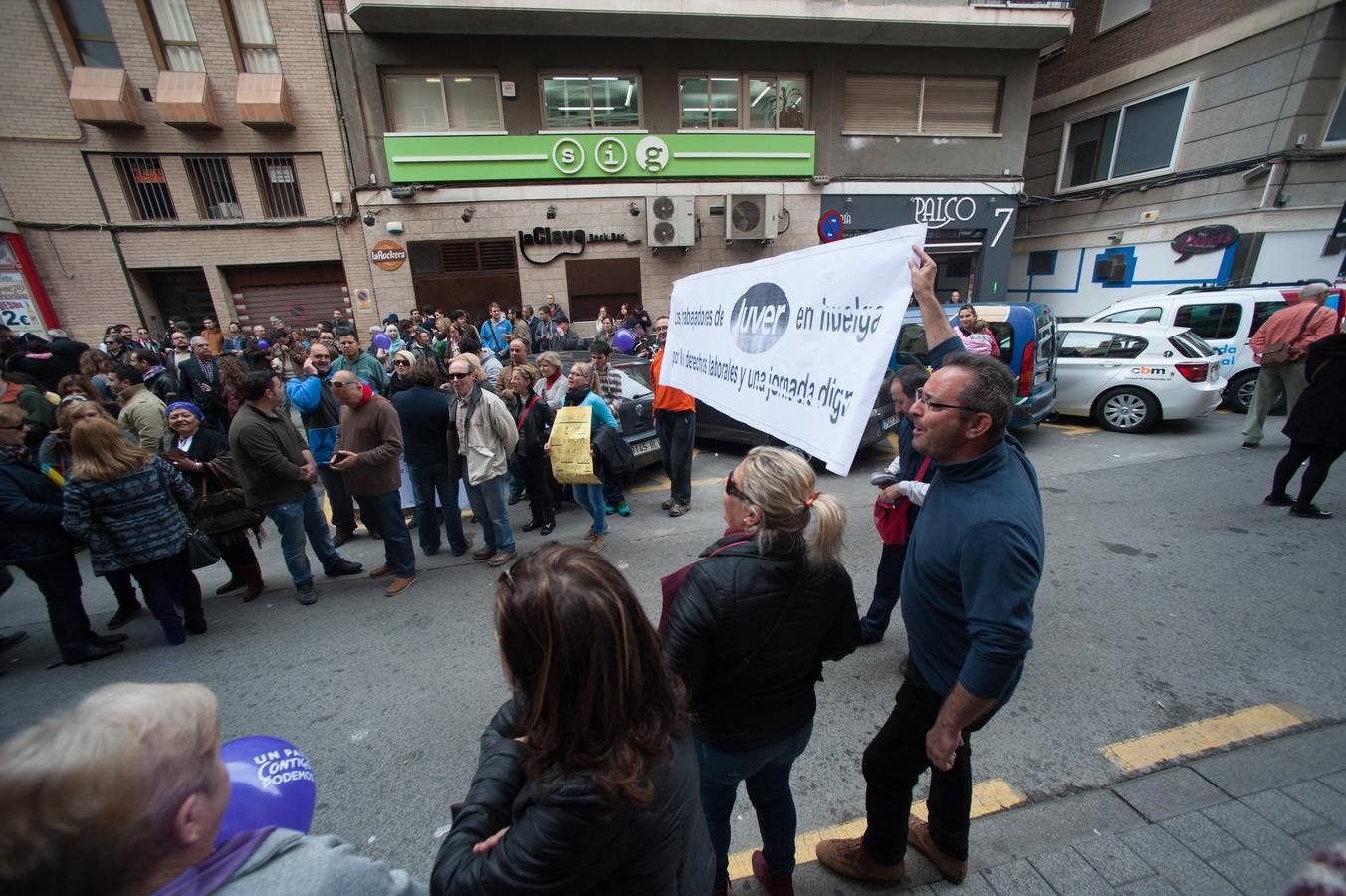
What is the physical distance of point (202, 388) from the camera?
22.5 ft

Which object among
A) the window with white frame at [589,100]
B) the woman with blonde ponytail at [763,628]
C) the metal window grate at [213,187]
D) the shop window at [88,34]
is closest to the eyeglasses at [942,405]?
the woman with blonde ponytail at [763,628]

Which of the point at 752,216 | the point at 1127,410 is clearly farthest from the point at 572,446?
the point at 752,216

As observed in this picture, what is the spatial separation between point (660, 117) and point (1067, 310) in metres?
13.6

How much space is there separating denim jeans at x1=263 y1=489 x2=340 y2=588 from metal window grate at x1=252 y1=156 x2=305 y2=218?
12.3 metres

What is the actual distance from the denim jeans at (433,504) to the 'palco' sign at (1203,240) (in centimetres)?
1744

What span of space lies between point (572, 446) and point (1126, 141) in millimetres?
18768

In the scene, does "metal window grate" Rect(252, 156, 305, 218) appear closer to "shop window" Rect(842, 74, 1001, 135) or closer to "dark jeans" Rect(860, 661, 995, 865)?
"shop window" Rect(842, 74, 1001, 135)

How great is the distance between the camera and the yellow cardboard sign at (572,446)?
489 cm

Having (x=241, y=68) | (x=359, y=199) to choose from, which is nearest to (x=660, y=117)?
(x=359, y=199)

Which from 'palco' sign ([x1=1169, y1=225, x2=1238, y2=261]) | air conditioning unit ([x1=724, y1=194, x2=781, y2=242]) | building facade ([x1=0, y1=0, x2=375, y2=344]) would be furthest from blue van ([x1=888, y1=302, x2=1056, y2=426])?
building facade ([x1=0, y1=0, x2=375, y2=344])

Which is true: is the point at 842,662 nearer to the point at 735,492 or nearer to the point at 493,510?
the point at 735,492

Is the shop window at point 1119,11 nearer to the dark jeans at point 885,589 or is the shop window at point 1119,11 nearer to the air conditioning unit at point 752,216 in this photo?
the air conditioning unit at point 752,216

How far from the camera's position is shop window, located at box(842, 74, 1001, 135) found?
14.3 meters

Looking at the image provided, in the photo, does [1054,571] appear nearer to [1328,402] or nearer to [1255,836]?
[1255,836]
